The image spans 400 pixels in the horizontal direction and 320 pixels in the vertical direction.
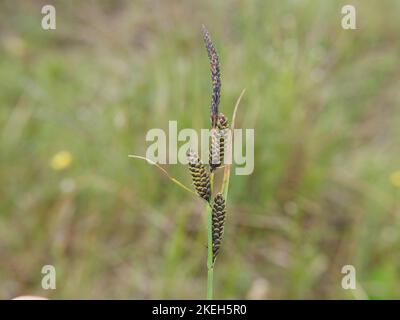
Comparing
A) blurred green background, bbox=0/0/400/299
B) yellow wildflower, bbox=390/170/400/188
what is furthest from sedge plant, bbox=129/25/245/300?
yellow wildflower, bbox=390/170/400/188

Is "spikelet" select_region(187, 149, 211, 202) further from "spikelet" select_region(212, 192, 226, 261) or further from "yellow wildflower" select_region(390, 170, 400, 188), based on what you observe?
"yellow wildflower" select_region(390, 170, 400, 188)

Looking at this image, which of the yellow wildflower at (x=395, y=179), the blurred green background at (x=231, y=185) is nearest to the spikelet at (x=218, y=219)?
the blurred green background at (x=231, y=185)

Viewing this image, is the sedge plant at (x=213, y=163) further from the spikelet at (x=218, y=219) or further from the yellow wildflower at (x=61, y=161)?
the yellow wildflower at (x=61, y=161)

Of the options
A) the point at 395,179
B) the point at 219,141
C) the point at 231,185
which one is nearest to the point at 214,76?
the point at 219,141

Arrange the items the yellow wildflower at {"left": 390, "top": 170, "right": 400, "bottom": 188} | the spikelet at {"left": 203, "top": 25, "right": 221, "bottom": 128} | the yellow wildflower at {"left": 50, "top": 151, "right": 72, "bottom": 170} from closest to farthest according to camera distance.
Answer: the spikelet at {"left": 203, "top": 25, "right": 221, "bottom": 128} < the yellow wildflower at {"left": 390, "top": 170, "right": 400, "bottom": 188} < the yellow wildflower at {"left": 50, "top": 151, "right": 72, "bottom": 170}

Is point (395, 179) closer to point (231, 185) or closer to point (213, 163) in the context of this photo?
point (231, 185)
